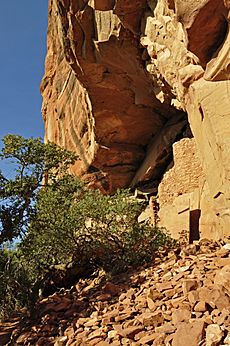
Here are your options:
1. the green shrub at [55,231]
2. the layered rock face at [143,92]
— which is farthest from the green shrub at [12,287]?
the layered rock face at [143,92]

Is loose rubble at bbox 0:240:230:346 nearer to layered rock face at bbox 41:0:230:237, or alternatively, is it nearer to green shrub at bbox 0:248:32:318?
green shrub at bbox 0:248:32:318

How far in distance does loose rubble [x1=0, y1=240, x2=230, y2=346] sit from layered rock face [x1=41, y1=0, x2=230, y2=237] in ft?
3.16

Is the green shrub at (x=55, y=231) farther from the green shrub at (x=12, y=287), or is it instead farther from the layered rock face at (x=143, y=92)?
the layered rock face at (x=143, y=92)

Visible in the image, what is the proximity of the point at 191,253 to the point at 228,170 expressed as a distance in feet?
7.07

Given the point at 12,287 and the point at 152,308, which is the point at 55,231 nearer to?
the point at 12,287

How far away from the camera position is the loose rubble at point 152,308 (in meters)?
4.23

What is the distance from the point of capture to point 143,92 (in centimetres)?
1296

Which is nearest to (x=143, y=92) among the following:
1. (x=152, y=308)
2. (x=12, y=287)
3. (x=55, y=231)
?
(x=55, y=231)

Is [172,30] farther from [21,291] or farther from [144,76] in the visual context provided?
[21,291]

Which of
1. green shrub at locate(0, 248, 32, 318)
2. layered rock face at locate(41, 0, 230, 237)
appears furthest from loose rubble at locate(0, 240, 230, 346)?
layered rock face at locate(41, 0, 230, 237)

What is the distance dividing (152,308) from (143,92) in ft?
29.8

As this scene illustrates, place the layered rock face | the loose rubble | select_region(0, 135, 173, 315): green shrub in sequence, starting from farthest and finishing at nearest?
select_region(0, 135, 173, 315): green shrub → the layered rock face → the loose rubble

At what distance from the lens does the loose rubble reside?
423 cm

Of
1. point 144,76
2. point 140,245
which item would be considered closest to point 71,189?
point 140,245
